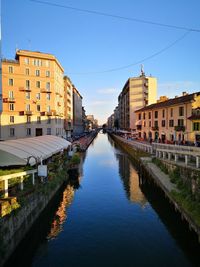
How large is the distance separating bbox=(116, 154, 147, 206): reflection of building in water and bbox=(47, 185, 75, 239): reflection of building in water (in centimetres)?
616

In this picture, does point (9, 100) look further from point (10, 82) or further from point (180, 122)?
point (180, 122)

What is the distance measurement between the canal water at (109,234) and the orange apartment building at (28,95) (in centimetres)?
3452

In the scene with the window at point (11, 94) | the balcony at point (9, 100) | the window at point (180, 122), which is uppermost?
the window at point (11, 94)

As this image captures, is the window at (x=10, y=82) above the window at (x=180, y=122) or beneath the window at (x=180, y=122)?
above

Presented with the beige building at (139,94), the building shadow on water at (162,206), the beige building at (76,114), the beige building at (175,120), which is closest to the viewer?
the building shadow on water at (162,206)

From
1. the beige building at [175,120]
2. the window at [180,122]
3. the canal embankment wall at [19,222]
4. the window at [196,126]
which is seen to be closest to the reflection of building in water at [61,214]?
the canal embankment wall at [19,222]

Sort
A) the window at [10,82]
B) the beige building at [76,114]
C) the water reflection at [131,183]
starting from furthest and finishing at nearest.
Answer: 1. the beige building at [76,114]
2. the window at [10,82]
3. the water reflection at [131,183]

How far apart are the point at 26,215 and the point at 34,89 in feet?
155

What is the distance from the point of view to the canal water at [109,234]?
12359 millimetres

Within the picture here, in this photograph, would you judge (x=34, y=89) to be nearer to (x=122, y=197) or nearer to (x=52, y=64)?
(x=52, y=64)

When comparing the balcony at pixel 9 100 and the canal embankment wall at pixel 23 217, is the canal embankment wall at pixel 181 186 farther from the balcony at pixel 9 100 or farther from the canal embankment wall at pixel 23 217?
the balcony at pixel 9 100

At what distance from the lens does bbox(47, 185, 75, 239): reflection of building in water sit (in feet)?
51.8

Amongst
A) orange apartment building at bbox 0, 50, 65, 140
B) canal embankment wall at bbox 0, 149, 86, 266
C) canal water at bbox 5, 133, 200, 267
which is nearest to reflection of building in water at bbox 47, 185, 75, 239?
canal water at bbox 5, 133, 200, 267

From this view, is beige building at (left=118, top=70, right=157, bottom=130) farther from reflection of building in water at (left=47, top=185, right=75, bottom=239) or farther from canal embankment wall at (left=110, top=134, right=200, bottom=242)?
reflection of building in water at (left=47, top=185, right=75, bottom=239)
